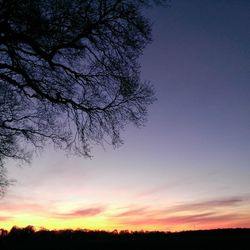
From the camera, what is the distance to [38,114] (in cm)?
1428

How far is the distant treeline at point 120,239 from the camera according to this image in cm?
1022

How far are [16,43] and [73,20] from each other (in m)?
1.74

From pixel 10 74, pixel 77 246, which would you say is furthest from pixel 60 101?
pixel 77 246

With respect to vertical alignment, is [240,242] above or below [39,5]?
below

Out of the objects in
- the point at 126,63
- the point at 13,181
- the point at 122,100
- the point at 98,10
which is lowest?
the point at 13,181

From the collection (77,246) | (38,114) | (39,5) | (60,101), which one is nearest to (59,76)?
(60,101)

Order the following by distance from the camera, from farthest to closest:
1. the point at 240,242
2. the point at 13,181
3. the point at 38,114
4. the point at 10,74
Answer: the point at 13,181 → the point at 38,114 → the point at 10,74 → the point at 240,242

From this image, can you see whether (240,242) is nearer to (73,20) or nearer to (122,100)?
(122,100)

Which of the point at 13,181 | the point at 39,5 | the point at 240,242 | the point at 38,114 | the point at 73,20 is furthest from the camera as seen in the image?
the point at 13,181

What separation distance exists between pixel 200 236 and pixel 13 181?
793 centimetres

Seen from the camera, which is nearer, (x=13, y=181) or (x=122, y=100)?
(x=122, y=100)

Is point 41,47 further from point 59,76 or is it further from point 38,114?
point 38,114

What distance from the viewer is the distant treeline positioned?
33.5 ft

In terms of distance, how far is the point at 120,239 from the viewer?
39.4 feet
